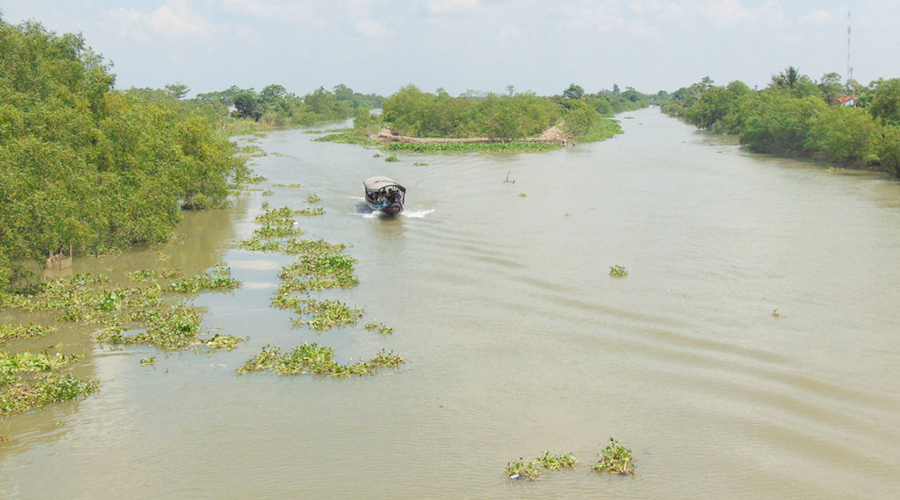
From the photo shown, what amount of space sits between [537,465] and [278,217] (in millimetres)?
21815

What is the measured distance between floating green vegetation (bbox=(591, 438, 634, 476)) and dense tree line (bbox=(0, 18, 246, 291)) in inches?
506

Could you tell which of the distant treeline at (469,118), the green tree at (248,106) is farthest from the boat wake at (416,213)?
the green tree at (248,106)

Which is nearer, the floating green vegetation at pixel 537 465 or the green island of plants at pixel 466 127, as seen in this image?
the floating green vegetation at pixel 537 465

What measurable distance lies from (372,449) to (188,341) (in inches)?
242

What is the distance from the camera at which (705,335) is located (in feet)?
49.0

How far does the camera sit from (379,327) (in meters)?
16.0

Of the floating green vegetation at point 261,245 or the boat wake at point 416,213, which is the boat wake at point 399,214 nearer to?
the boat wake at point 416,213

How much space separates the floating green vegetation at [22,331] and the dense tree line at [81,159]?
112 cm

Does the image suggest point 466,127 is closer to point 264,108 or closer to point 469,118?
point 469,118

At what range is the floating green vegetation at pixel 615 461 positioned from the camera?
989 centimetres

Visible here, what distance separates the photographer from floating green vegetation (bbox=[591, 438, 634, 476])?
32.4 ft

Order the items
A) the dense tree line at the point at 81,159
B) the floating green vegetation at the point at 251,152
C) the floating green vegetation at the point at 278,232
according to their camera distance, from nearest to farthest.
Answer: the dense tree line at the point at 81,159, the floating green vegetation at the point at 278,232, the floating green vegetation at the point at 251,152

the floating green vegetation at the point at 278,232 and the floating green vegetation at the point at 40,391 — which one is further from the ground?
the floating green vegetation at the point at 278,232

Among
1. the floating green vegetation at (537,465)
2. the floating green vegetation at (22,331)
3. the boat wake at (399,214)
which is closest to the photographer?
the floating green vegetation at (537,465)
